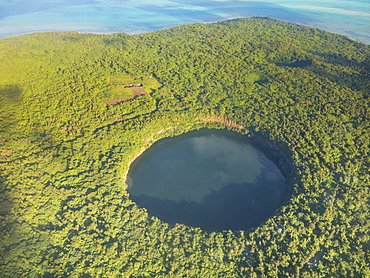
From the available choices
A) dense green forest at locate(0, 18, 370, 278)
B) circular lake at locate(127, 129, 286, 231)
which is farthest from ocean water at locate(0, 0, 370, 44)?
circular lake at locate(127, 129, 286, 231)

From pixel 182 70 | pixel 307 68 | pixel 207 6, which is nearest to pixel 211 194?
pixel 182 70

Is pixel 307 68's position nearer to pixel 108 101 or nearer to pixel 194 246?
pixel 108 101

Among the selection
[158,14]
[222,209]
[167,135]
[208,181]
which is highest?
[158,14]

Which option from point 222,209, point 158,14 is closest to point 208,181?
point 222,209

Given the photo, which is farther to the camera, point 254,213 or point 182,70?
point 182,70

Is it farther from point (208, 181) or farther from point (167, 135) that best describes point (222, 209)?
point (167, 135)

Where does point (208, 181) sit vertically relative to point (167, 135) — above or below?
below
